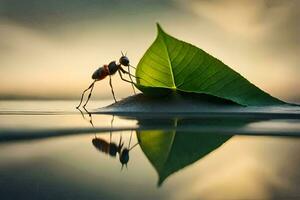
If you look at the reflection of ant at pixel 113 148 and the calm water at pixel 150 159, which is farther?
the reflection of ant at pixel 113 148

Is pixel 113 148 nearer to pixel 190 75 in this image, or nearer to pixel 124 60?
pixel 190 75

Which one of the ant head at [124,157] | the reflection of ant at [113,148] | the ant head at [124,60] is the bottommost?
the reflection of ant at [113,148]

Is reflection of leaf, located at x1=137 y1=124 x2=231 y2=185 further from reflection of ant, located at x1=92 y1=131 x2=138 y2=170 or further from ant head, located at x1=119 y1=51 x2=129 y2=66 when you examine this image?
ant head, located at x1=119 y1=51 x2=129 y2=66

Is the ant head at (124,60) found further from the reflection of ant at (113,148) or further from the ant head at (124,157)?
the ant head at (124,157)

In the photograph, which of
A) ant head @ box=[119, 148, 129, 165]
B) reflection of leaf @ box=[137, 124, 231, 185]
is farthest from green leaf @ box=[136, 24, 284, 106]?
ant head @ box=[119, 148, 129, 165]

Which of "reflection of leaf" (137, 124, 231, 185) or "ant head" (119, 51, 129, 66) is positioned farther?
"ant head" (119, 51, 129, 66)

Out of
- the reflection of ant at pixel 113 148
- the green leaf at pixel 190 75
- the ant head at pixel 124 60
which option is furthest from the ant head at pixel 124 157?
the ant head at pixel 124 60

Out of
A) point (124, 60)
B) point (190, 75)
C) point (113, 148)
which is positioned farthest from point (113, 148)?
point (124, 60)
